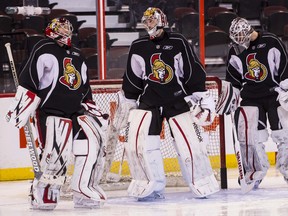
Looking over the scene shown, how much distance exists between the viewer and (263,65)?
6.82m

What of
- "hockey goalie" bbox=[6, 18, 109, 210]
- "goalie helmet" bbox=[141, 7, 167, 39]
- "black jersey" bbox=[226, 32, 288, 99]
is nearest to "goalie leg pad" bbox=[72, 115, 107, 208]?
"hockey goalie" bbox=[6, 18, 109, 210]

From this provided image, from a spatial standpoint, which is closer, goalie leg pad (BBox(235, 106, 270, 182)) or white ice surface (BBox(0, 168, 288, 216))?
white ice surface (BBox(0, 168, 288, 216))

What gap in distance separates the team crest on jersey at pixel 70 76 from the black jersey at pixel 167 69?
1.63ft

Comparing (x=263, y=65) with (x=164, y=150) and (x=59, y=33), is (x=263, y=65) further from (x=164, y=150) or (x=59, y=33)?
(x=59, y=33)

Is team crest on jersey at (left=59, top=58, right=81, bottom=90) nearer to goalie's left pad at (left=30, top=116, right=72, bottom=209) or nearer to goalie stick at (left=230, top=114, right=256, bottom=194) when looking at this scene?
goalie's left pad at (left=30, top=116, right=72, bottom=209)

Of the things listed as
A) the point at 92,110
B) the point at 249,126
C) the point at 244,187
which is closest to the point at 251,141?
the point at 249,126

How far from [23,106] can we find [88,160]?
0.51m

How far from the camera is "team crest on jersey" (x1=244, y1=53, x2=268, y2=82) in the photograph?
22.4 ft

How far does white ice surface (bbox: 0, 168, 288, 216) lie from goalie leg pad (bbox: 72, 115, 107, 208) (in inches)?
4.1

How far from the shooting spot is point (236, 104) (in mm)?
6934

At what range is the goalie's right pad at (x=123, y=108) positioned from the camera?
6617 millimetres

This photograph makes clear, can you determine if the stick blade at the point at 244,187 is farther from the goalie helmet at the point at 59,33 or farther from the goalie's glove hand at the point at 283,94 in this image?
the goalie helmet at the point at 59,33

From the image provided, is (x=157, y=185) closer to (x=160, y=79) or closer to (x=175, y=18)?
(x=160, y=79)

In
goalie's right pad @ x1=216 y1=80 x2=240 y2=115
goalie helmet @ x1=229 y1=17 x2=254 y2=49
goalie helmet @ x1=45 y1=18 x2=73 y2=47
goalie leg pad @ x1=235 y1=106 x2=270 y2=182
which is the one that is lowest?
goalie leg pad @ x1=235 y1=106 x2=270 y2=182
